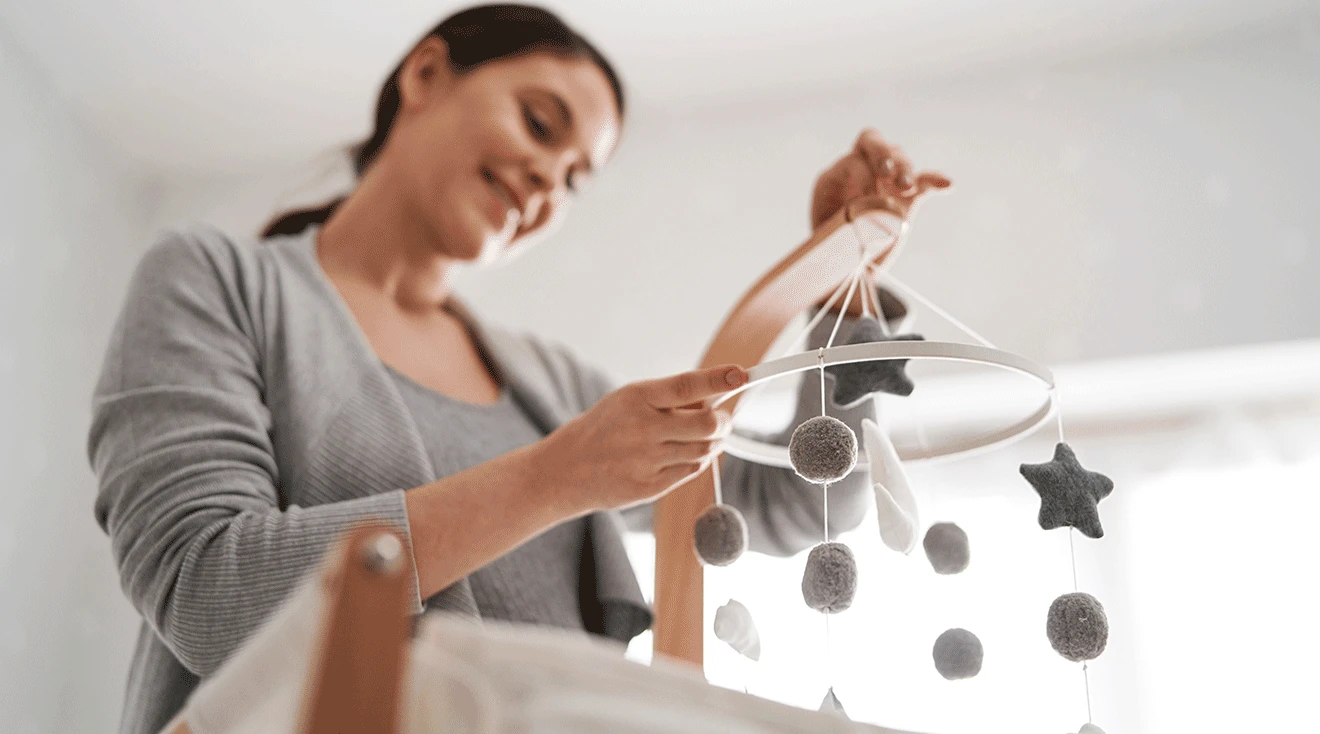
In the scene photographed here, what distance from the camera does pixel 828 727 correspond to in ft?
1.11

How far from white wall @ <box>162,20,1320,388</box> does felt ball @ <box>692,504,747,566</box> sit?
0.92 m

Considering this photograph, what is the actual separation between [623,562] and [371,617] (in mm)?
632

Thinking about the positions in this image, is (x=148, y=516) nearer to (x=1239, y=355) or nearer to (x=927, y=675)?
(x=927, y=675)

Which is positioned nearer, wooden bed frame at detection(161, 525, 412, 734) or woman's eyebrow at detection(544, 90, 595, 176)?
wooden bed frame at detection(161, 525, 412, 734)

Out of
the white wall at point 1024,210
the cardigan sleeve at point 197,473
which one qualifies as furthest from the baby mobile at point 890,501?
the white wall at point 1024,210

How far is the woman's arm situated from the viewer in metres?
0.64

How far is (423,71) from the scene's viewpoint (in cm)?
106

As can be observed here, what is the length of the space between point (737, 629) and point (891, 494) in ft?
0.45

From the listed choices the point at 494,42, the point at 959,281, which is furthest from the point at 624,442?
the point at 959,281

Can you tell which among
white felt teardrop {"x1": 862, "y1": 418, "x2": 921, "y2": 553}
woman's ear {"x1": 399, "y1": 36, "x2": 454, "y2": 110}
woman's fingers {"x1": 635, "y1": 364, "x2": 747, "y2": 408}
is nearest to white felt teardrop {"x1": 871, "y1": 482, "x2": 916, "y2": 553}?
white felt teardrop {"x1": 862, "y1": 418, "x2": 921, "y2": 553}

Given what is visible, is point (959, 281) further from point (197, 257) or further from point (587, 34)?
point (197, 257)

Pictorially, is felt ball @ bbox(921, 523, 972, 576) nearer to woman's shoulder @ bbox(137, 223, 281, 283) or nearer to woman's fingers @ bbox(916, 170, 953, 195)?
woman's fingers @ bbox(916, 170, 953, 195)

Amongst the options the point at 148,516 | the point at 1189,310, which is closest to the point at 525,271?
the point at 1189,310

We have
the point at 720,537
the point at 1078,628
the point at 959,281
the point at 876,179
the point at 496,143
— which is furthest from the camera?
the point at 959,281
